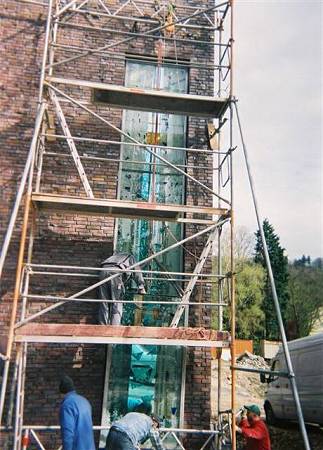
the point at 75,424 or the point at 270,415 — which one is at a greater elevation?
the point at 75,424

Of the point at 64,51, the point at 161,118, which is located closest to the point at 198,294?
the point at 161,118

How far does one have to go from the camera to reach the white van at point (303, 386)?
9578mm

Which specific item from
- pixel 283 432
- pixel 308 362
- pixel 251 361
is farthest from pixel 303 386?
pixel 251 361

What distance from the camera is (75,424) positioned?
4.96 m

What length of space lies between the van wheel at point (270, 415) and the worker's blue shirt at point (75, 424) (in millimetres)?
8182

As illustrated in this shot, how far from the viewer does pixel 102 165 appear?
8.25 metres

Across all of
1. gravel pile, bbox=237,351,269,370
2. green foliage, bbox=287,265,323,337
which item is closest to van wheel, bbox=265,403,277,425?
gravel pile, bbox=237,351,269,370

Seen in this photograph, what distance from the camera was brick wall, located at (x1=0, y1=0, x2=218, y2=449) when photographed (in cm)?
722

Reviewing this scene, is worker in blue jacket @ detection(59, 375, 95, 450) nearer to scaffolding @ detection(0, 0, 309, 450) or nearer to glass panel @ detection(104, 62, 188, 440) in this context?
scaffolding @ detection(0, 0, 309, 450)

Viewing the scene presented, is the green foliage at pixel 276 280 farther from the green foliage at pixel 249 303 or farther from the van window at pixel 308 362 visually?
the van window at pixel 308 362

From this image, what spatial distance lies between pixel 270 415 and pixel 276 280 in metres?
28.9

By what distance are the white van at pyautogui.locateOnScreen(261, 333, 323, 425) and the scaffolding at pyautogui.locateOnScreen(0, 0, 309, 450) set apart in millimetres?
3202

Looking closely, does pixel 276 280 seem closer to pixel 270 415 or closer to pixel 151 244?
pixel 270 415

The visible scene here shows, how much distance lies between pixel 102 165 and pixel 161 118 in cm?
160
